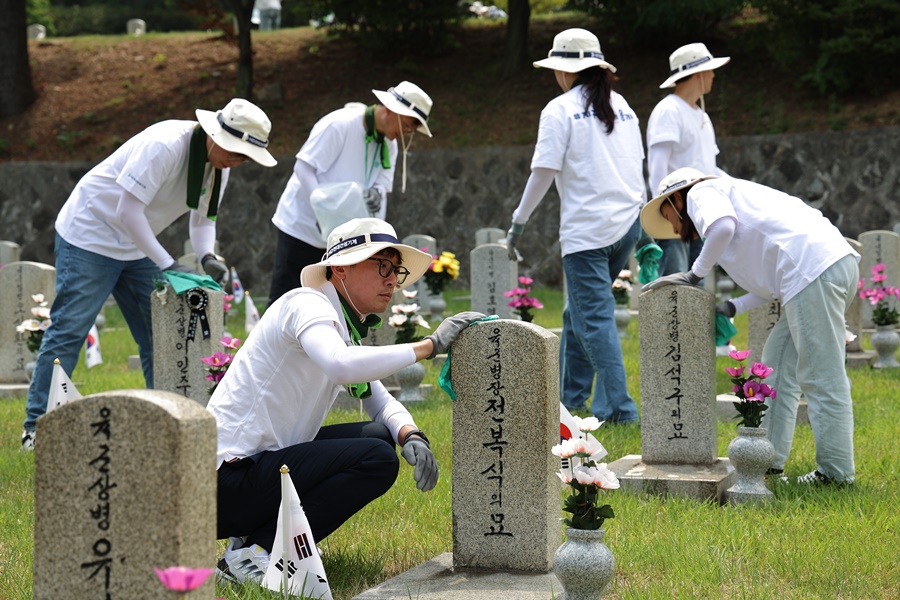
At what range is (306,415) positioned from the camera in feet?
13.2

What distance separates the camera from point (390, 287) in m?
4.03

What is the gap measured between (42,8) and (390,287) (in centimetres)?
2715

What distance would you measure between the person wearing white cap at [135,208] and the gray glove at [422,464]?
8.05ft

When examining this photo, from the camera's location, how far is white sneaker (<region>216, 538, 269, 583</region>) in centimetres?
382

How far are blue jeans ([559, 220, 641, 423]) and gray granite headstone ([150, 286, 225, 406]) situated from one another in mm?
2094

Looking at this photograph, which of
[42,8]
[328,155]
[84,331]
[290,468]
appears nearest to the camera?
[290,468]

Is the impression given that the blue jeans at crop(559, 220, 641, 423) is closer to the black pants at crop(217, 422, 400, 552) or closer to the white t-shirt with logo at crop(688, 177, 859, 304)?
the white t-shirt with logo at crop(688, 177, 859, 304)

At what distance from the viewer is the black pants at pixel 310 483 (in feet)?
12.7

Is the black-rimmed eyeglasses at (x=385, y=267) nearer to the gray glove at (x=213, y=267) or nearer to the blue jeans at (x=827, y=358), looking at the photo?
the blue jeans at (x=827, y=358)

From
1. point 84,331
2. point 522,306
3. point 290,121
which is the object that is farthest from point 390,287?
point 290,121

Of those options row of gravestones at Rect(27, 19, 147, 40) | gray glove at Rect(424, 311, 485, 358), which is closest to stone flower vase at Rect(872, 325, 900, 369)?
gray glove at Rect(424, 311, 485, 358)

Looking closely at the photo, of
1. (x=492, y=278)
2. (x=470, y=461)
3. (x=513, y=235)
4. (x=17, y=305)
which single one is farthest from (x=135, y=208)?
(x=492, y=278)

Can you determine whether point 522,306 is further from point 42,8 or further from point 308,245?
point 42,8

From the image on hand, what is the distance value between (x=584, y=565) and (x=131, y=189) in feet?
11.5
